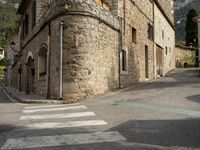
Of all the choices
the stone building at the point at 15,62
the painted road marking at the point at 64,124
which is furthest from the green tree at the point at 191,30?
the painted road marking at the point at 64,124

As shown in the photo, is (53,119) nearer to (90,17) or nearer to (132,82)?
(90,17)

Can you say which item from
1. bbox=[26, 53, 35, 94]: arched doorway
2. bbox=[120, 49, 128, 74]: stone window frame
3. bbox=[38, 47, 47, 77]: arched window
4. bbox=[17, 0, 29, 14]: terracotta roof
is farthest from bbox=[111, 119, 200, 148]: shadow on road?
bbox=[17, 0, 29, 14]: terracotta roof

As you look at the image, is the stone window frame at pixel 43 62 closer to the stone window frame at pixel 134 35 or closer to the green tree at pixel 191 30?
the stone window frame at pixel 134 35

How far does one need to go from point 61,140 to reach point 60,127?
1557 mm

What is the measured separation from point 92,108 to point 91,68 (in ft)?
13.8

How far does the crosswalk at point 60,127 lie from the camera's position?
24.3 ft

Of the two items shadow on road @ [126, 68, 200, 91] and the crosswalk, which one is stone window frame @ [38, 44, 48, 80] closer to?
shadow on road @ [126, 68, 200, 91]

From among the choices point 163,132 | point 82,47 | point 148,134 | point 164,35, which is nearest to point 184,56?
point 164,35

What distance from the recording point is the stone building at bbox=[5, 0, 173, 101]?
16.2 meters

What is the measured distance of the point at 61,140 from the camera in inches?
298

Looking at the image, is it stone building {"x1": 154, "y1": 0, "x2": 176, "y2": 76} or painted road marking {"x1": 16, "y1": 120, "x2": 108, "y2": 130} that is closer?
painted road marking {"x1": 16, "y1": 120, "x2": 108, "y2": 130}

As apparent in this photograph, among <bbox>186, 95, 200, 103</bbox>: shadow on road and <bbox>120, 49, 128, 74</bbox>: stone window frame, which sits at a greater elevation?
<bbox>120, 49, 128, 74</bbox>: stone window frame

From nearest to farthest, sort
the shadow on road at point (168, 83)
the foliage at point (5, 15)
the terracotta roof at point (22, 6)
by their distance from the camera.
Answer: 1. the shadow on road at point (168, 83)
2. the terracotta roof at point (22, 6)
3. the foliage at point (5, 15)

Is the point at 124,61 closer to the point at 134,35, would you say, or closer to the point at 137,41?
the point at 134,35
